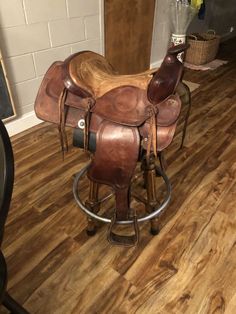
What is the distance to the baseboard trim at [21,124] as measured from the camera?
2.04m

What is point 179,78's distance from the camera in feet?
3.07

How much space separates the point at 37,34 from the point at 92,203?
139 centimetres

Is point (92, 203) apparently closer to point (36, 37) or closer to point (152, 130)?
point (152, 130)

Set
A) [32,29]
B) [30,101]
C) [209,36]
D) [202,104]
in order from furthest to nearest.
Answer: [209,36] < [202,104] < [30,101] < [32,29]

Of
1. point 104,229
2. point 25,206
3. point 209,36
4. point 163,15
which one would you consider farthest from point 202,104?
point 25,206

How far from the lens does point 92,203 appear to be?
1.25m

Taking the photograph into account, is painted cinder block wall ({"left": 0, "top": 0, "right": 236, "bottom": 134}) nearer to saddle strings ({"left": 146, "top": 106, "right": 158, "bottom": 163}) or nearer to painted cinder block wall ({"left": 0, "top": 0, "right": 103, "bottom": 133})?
painted cinder block wall ({"left": 0, "top": 0, "right": 103, "bottom": 133})

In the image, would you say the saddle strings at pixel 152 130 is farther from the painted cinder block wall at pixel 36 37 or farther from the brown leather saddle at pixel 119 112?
the painted cinder block wall at pixel 36 37

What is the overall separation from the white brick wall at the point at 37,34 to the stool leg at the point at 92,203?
119 centimetres

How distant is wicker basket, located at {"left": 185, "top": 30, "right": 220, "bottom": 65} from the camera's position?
3.35m

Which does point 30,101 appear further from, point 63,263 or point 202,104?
point 202,104

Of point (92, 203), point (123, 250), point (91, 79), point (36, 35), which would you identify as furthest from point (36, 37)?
point (123, 250)

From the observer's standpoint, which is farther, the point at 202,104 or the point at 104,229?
the point at 202,104

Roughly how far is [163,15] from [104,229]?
273 centimetres
